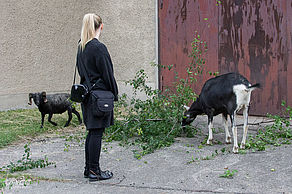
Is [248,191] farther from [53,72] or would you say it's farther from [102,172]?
[53,72]

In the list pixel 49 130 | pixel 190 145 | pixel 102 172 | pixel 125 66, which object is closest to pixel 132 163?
pixel 102 172

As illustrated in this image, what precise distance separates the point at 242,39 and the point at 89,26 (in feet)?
15.4

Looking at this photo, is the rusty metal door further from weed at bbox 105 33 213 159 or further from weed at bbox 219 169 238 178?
weed at bbox 219 169 238 178

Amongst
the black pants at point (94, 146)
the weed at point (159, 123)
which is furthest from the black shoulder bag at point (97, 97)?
the weed at point (159, 123)

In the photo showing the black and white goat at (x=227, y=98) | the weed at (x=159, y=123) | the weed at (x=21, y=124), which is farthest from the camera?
the weed at (x=21, y=124)

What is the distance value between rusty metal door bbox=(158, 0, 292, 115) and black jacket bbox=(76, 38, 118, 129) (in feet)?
11.6

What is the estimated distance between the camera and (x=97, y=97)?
4457 mm

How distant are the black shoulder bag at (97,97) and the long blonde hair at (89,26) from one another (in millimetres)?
420

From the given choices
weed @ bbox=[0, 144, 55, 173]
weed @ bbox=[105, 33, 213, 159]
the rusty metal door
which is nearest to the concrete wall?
the rusty metal door

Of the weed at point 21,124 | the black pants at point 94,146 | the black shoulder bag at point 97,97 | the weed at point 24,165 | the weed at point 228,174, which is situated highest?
the black shoulder bag at point 97,97

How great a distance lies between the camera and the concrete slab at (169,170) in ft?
14.2

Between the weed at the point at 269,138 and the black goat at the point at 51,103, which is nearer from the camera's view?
the weed at the point at 269,138

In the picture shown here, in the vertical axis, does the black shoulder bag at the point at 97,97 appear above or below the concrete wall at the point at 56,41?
below

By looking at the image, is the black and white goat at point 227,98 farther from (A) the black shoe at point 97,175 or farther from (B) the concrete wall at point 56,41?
(B) the concrete wall at point 56,41
